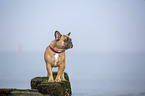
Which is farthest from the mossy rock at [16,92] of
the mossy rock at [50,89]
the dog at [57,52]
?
the dog at [57,52]

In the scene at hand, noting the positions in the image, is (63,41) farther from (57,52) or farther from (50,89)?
(50,89)

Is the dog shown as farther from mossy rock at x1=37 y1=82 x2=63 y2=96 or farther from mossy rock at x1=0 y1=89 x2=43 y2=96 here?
mossy rock at x1=0 y1=89 x2=43 y2=96

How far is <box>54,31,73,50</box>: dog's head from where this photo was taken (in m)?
8.57

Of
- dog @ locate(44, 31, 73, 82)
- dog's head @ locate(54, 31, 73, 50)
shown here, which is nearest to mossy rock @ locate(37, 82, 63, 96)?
dog @ locate(44, 31, 73, 82)

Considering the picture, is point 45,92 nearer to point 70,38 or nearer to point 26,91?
point 26,91

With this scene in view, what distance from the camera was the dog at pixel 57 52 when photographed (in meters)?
8.62

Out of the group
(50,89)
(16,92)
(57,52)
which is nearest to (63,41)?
(57,52)

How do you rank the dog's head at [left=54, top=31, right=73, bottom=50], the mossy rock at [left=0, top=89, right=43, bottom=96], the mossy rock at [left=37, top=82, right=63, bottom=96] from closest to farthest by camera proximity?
the mossy rock at [left=0, top=89, right=43, bottom=96] < the mossy rock at [left=37, top=82, right=63, bottom=96] < the dog's head at [left=54, top=31, right=73, bottom=50]

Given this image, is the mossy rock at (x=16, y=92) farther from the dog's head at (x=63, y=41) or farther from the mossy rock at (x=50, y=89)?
the dog's head at (x=63, y=41)

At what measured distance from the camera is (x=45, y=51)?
9.19 m

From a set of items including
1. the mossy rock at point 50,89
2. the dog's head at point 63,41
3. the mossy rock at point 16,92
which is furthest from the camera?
the dog's head at point 63,41

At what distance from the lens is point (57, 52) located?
8844mm

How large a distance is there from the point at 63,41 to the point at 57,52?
0.56m

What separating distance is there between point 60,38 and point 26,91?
248cm
